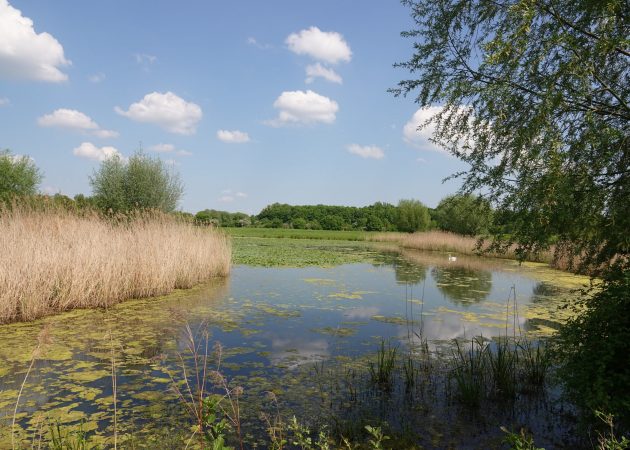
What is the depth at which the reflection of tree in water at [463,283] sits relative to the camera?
12.6 meters

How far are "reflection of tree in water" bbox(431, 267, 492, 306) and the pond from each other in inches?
6.8

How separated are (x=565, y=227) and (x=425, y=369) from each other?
2677mm

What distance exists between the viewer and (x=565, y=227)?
5.09 metres

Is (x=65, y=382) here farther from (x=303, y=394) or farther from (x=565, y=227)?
(x=565, y=227)

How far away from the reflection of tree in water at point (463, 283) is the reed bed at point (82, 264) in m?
8.36

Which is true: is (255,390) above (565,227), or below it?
below

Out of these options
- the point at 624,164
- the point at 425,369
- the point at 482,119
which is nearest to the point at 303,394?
the point at 425,369

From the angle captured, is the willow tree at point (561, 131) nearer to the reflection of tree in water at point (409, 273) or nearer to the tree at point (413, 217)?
the reflection of tree in water at point (409, 273)

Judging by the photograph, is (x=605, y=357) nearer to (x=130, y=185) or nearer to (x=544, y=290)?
(x=544, y=290)

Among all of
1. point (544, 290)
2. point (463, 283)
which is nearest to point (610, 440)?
point (544, 290)

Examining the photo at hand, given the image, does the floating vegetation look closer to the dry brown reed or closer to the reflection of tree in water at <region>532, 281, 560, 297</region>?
the reflection of tree in water at <region>532, 281, 560, 297</region>

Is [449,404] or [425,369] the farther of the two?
[425,369]

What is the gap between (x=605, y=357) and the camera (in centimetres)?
360

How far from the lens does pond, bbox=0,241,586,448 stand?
13.9 feet
